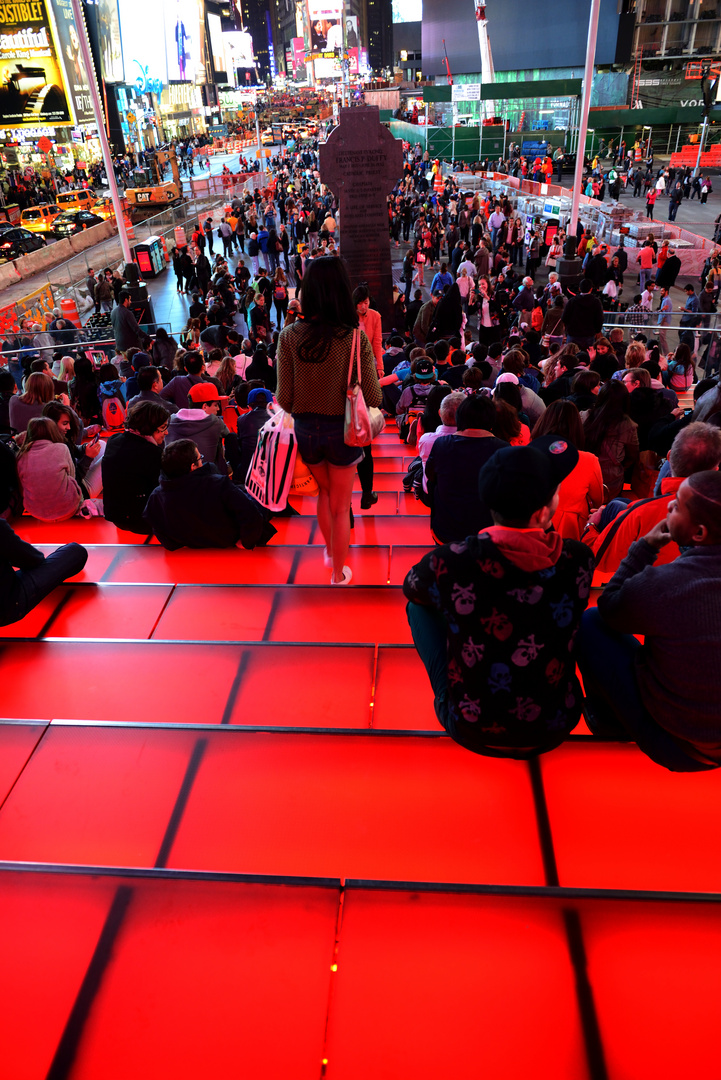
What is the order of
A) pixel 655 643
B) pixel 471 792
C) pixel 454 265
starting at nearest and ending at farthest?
pixel 655 643 < pixel 471 792 < pixel 454 265

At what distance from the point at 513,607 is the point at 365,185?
1143 centimetres

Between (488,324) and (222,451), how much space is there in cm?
834

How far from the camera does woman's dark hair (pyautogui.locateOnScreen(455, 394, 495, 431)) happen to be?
10.8 ft

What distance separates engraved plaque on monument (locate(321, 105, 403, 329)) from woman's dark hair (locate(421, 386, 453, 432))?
6.53 m

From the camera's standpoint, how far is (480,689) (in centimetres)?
180

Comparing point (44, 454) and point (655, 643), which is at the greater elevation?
point (655, 643)

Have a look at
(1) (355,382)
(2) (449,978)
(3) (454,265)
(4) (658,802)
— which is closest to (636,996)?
(2) (449,978)

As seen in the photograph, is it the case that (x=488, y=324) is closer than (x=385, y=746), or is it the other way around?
(x=385, y=746)

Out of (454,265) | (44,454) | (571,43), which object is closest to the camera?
(44,454)

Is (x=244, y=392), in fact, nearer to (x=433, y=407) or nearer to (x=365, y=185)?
(x=433, y=407)

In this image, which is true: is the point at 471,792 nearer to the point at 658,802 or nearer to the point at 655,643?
the point at 658,802

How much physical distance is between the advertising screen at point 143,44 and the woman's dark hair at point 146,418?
45.4 meters

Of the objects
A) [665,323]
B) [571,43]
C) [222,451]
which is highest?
[571,43]

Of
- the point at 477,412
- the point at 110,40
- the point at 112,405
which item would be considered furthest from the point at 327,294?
the point at 110,40
